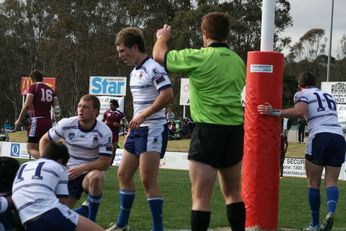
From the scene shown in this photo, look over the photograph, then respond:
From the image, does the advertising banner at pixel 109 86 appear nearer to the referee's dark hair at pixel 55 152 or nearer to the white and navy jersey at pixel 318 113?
the white and navy jersey at pixel 318 113

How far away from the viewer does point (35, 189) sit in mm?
5172

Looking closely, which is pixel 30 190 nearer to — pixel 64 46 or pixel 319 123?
pixel 319 123

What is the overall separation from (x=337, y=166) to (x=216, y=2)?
4620 centimetres

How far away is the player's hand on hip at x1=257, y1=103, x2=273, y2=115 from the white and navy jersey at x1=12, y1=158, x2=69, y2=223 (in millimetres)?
3075

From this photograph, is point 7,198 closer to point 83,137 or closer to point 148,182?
point 83,137

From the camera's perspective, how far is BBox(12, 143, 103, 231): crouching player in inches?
203

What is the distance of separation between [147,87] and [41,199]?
6.69 ft

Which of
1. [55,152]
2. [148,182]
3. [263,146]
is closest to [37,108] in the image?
[263,146]

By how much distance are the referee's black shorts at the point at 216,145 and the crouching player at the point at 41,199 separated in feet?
3.92

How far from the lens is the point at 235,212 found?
5.95 metres

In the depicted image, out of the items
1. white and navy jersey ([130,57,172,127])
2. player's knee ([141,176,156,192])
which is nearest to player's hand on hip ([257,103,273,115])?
white and navy jersey ([130,57,172,127])

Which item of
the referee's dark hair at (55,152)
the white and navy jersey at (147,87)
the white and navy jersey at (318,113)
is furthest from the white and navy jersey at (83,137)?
the white and navy jersey at (318,113)

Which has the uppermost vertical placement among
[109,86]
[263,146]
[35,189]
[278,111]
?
[109,86]

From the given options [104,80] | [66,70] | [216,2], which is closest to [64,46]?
[66,70]
